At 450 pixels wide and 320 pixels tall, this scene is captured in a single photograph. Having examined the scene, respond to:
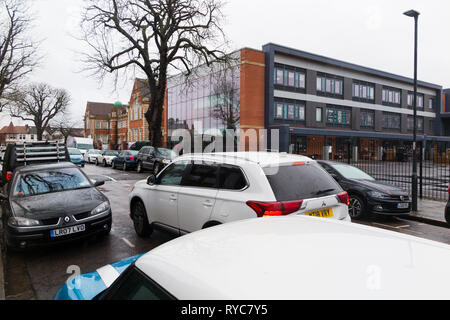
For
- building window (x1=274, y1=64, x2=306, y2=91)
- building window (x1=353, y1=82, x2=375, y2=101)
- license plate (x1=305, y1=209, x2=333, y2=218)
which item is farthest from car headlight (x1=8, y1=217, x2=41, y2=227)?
building window (x1=353, y1=82, x2=375, y2=101)

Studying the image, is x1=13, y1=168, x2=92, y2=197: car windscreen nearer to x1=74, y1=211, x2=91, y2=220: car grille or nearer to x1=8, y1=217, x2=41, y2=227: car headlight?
x1=8, y1=217, x2=41, y2=227: car headlight

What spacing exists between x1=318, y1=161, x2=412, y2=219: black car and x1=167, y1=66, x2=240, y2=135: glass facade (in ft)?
69.1

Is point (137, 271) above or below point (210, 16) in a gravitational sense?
below

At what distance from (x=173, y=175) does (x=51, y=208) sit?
218 centimetres

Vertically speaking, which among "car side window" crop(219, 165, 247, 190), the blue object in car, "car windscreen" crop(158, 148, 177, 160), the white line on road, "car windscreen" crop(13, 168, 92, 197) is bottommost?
the white line on road

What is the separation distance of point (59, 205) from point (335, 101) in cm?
3745

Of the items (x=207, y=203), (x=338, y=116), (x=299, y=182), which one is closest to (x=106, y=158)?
(x=207, y=203)

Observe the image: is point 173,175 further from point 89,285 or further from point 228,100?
point 228,100

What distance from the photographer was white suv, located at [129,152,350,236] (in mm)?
3795

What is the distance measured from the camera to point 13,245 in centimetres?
478

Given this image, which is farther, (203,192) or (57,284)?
(203,192)

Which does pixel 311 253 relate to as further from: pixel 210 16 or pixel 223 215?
pixel 210 16

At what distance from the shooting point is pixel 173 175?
5.26m

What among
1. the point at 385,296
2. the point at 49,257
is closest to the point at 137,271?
the point at 385,296
